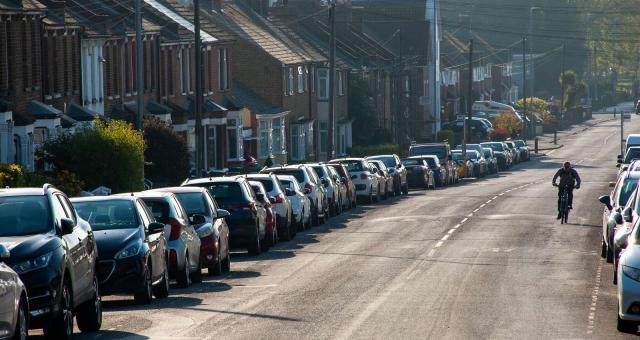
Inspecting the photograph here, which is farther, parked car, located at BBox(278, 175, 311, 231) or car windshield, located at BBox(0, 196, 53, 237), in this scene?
parked car, located at BBox(278, 175, 311, 231)

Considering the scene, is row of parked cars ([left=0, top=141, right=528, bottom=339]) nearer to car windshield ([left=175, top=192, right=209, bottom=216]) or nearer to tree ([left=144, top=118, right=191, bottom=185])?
car windshield ([left=175, top=192, right=209, bottom=216])

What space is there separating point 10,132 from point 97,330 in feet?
75.5

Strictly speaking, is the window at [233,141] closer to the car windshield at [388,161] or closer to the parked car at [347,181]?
the car windshield at [388,161]

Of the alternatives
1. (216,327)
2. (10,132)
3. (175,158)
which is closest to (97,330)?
(216,327)

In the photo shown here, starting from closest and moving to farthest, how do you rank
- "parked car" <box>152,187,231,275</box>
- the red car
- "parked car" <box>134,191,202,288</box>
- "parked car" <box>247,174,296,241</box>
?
"parked car" <box>134,191,202,288</box> < "parked car" <box>152,187,231,275</box> < the red car < "parked car" <box>247,174,296,241</box>

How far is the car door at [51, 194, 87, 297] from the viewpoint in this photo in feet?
56.3

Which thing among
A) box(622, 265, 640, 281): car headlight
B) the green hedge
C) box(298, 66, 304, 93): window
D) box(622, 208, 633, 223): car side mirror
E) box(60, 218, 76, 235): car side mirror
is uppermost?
box(298, 66, 304, 93): window

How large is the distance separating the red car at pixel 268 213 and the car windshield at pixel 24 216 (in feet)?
49.3

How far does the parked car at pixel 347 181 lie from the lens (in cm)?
4847

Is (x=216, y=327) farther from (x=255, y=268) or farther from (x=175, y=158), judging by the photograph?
(x=175, y=158)

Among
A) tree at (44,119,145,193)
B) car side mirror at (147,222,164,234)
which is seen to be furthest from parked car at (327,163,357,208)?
car side mirror at (147,222,164,234)

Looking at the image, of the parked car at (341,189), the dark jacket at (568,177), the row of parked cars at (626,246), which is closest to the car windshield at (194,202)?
the row of parked cars at (626,246)

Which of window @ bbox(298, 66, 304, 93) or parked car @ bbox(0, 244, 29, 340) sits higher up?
window @ bbox(298, 66, 304, 93)

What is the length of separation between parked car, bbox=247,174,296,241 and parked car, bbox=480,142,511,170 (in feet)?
181
